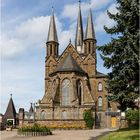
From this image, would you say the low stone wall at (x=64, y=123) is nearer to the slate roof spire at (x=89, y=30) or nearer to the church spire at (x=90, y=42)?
the church spire at (x=90, y=42)

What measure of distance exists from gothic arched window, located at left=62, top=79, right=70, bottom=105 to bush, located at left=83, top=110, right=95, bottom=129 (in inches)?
206

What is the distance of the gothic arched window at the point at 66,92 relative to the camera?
6812 cm

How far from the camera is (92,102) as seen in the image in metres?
68.6

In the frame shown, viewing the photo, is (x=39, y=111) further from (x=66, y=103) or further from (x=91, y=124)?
Answer: (x=91, y=124)

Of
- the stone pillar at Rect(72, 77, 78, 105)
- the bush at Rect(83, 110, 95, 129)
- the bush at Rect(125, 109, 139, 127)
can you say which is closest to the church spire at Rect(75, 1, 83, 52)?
the stone pillar at Rect(72, 77, 78, 105)

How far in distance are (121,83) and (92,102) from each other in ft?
141

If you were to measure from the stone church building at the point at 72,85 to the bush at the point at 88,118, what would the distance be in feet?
4.50

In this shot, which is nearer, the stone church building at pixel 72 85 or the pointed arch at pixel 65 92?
the stone church building at pixel 72 85

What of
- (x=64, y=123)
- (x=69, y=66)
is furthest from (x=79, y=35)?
(x=64, y=123)

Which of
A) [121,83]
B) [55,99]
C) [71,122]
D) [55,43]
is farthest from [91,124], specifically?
[121,83]

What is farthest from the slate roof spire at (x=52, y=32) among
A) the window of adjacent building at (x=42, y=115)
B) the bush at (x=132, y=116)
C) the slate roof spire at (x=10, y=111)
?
the bush at (x=132, y=116)

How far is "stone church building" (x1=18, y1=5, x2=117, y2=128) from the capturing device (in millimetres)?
66125

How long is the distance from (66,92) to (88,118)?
26.9 feet

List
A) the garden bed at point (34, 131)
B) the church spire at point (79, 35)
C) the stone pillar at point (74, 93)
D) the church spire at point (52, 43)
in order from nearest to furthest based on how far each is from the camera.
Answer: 1. the garden bed at point (34, 131)
2. the stone pillar at point (74, 93)
3. the church spire at point (52, 43)
4. the church spire at point (79, 35)
